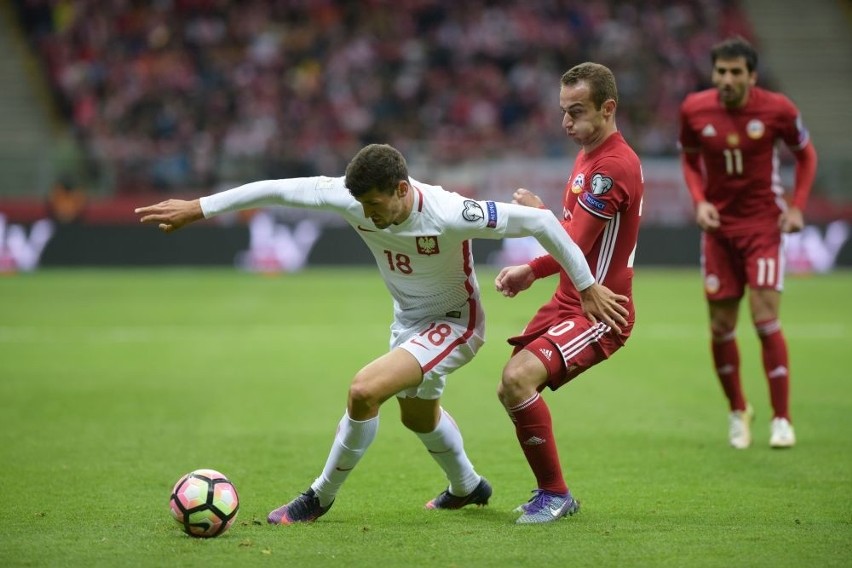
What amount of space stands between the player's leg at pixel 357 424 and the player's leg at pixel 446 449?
0.29 metres

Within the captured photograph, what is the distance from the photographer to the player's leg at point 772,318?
799 centimetres

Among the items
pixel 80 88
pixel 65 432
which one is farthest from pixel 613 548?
pixel 80 88

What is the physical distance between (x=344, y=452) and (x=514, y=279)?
1220 millimetres

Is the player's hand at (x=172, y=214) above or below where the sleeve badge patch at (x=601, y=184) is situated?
above

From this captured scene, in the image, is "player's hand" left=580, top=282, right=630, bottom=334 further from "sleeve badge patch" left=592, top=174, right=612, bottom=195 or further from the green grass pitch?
the green grass pitch

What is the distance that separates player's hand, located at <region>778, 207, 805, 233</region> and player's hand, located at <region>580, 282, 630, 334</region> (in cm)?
271

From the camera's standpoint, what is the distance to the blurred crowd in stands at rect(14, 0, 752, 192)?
1021 inches

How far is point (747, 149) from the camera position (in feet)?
26.7

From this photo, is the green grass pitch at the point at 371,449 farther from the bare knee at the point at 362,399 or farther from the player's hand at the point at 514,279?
the player's hand at the point at 514,279

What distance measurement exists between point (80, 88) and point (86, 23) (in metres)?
2.36

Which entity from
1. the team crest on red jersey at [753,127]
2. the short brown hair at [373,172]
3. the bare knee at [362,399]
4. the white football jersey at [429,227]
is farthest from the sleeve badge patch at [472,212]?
the team crest on red jersey at [753,127]

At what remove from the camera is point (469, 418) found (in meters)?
9.23

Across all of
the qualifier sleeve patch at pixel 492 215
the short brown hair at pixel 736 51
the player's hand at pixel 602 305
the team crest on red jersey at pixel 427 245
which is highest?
the short brown hair at pixel 736 51

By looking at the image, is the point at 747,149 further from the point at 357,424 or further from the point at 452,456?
the point at 357,424
